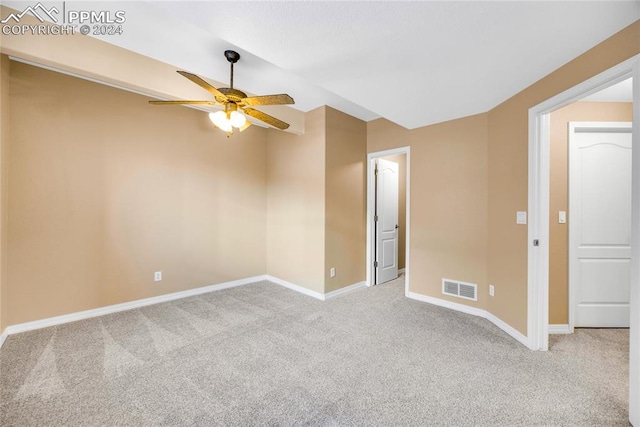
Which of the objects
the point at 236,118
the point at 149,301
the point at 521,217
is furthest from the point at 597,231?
the point at 149,301

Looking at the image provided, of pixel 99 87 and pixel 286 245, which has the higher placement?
pixel 99 87

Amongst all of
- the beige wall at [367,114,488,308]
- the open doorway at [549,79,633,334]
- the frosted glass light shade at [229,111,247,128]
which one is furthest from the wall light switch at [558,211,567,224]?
the frosted glass light shade at [229,111,247,128]

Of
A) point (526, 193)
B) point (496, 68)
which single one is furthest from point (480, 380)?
point (496, 68)

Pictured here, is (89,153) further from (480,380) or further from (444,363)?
(480,380)

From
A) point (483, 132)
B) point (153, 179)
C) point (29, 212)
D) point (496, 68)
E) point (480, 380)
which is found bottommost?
point (480, 380)

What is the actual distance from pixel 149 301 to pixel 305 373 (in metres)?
2.48

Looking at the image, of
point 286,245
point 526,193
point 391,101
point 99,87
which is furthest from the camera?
point 286,245

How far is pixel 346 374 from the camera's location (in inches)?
76.4

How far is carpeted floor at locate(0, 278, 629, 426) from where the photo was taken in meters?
1.57

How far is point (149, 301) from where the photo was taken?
3.27m

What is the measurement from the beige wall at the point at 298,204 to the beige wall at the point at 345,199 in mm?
116

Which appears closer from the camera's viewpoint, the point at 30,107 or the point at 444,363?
the point at 444,363

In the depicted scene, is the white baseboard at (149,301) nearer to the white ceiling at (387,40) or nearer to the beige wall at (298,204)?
the beige wall at (298,204)

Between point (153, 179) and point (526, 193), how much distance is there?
4268 millimetres
